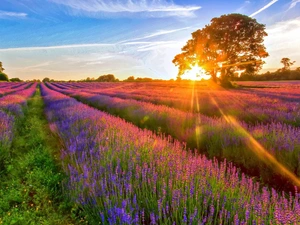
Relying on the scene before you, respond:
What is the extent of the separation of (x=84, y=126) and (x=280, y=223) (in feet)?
12.4

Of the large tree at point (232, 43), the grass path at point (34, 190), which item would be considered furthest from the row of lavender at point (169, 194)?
the large tree at point (232, 43)

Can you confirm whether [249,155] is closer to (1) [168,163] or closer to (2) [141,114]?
(1) [168,163]

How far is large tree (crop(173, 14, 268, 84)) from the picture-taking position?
90.9 feet

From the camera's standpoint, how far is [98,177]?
7.55ft

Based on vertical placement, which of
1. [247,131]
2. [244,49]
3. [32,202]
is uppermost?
[244,49]

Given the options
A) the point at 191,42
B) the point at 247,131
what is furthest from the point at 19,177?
the point at 191,42

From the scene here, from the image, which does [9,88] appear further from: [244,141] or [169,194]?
[169,194]

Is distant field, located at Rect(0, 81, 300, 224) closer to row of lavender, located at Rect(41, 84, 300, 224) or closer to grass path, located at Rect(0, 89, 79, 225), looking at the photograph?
row of lavender, located at Rect(41, 84, 300, 224)

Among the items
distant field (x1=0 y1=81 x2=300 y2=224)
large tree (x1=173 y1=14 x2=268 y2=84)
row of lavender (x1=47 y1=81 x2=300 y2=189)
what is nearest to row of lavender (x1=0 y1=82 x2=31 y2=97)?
distant field (x1=0 y1=81 x2=300 y2=224)

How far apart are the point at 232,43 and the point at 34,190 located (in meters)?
29.3

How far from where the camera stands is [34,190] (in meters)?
3.08

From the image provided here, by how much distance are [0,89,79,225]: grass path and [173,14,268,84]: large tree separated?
26808mm

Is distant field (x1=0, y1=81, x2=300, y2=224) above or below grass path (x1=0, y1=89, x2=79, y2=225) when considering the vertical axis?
above

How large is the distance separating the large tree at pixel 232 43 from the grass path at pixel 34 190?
26808 millimetres
